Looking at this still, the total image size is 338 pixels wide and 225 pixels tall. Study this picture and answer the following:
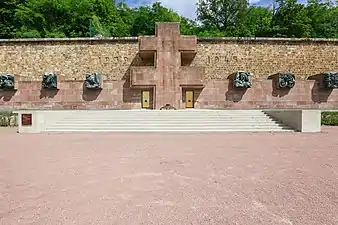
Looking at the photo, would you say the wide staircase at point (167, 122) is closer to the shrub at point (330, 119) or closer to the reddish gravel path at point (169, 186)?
the shrub at point (330, 119)

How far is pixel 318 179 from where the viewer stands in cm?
431

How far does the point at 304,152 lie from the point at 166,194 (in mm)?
4523

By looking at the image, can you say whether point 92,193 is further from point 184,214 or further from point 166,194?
point 184,214

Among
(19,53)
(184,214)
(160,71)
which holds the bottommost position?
(184,214)

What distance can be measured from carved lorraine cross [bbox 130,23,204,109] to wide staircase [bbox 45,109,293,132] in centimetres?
Result: 466

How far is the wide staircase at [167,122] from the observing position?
1157 centimetres

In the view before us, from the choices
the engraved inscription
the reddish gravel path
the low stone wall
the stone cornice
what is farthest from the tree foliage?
the reddish gravel path

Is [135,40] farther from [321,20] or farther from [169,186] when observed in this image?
[321,20]

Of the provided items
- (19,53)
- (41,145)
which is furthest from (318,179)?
(19,53)

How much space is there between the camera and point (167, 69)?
18297 millimetres

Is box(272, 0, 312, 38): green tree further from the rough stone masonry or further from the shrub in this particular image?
the shrub

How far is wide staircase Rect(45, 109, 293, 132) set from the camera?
1157 cm

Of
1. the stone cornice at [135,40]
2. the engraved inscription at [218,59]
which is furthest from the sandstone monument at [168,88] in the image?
the stone cornice at [135,40]

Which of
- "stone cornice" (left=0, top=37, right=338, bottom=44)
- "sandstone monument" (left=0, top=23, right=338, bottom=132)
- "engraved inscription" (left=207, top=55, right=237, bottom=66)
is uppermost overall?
"stone cornice" (left=0, top=37, right=338, bottom=44)
